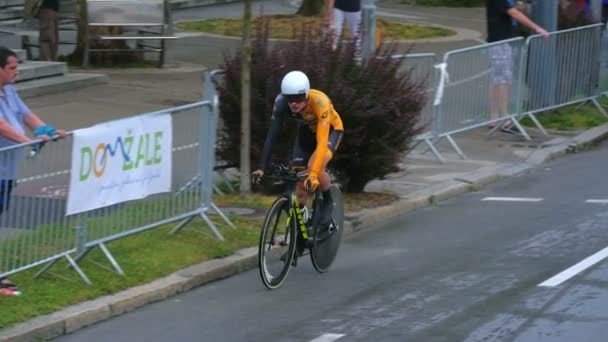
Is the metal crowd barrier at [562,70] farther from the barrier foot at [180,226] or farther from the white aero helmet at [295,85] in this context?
the white aero helmet at [295,85]

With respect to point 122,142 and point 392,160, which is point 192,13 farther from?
point 122,142

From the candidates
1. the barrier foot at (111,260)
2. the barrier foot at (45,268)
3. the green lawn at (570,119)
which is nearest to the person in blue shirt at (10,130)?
the barrier foot at (45,268)

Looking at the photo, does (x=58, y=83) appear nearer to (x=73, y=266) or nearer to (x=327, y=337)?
(x=73, y=266)

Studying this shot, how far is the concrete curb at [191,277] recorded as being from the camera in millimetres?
8102

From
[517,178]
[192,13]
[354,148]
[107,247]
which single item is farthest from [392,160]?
[192,13]

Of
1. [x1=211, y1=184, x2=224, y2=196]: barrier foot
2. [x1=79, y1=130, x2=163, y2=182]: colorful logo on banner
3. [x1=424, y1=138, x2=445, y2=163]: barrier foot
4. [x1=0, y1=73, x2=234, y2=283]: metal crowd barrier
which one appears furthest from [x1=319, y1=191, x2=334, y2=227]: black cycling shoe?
[x1=424, y1=138, x2=445, y2=163]: barrier foot

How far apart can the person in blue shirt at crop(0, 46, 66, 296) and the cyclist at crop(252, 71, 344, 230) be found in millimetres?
1659

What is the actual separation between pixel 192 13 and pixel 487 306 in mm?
24828

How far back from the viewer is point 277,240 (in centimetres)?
940

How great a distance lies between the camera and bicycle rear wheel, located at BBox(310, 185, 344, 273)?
32.0ft

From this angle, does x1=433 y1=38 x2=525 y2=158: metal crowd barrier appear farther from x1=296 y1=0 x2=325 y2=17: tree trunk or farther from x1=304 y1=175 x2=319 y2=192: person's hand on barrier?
x1=296 y1=0 x2=325 y2=17: tree trunk

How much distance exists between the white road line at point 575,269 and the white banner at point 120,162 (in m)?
3.05

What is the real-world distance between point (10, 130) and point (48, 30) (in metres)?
11.6

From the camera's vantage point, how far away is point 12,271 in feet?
27.9
